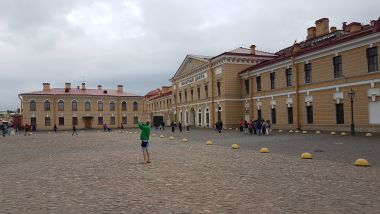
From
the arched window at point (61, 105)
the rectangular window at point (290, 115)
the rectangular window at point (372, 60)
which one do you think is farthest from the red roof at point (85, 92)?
the rectangular window at point (372, 60)

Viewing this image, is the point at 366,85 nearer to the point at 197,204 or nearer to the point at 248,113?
the point at 248,113

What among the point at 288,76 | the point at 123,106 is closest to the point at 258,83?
the point at 288,76

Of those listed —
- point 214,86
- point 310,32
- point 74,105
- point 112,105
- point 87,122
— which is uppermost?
point 310,32

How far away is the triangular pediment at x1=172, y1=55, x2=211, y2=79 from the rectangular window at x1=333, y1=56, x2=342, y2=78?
69.4 ft

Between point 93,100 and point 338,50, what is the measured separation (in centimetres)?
4705

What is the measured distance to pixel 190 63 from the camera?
55250 mm

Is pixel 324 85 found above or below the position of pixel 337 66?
below

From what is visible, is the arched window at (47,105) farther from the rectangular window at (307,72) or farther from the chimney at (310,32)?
the rectangular window at (307,72)

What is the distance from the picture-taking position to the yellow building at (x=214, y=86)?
4500 centimetres

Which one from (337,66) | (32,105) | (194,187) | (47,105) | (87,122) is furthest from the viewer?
(87,122)

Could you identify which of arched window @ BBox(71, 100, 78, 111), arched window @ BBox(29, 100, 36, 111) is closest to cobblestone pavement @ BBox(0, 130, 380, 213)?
arched window @ BBox(29, 100, 36, 111)

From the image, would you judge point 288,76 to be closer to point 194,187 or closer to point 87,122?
point 194,187

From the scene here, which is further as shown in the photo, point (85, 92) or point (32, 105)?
point (85, 92)

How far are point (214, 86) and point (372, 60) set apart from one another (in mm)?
23545
